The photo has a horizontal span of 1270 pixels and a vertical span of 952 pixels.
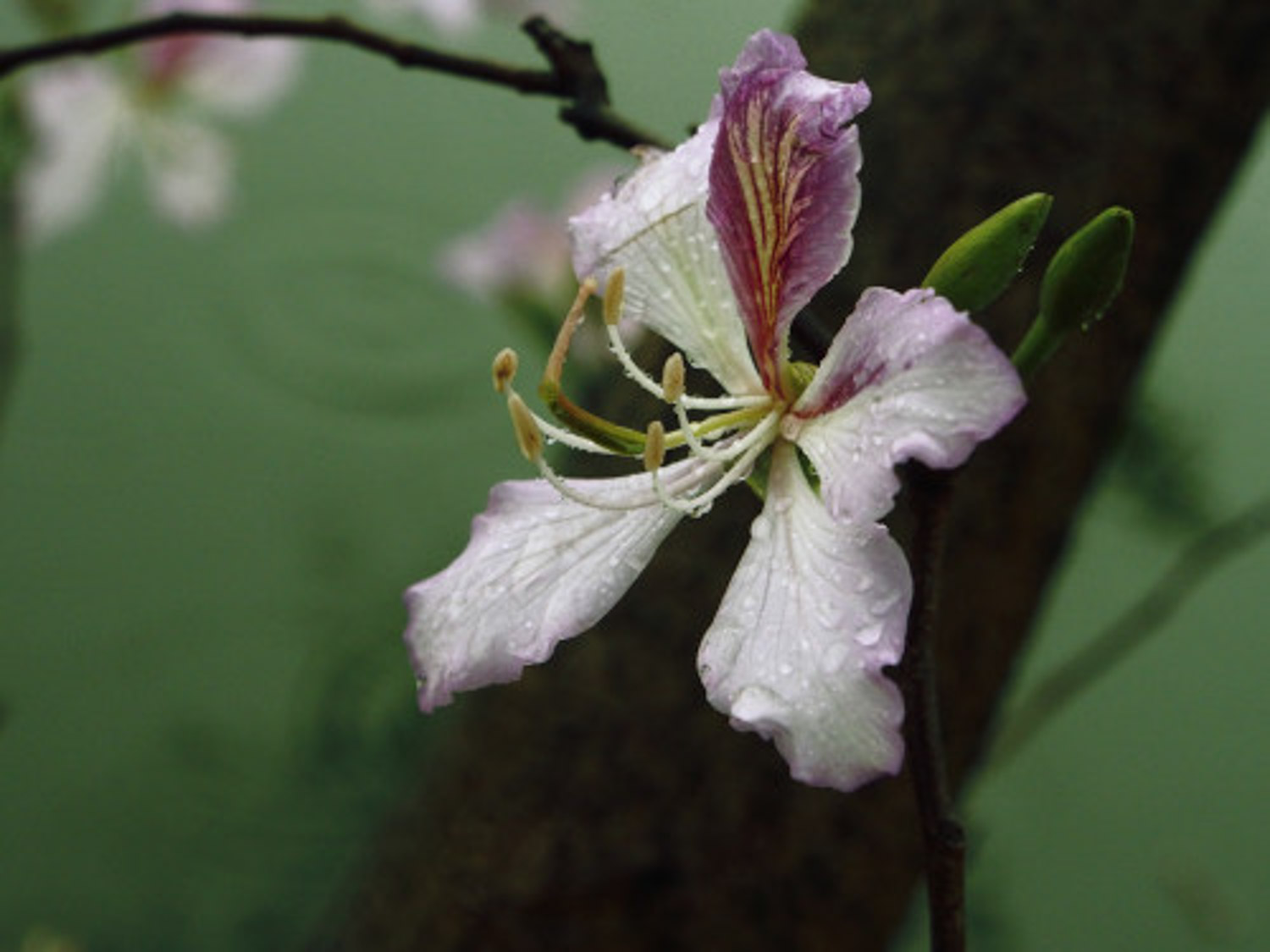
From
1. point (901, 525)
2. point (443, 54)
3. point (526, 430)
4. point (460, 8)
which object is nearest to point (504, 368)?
point (526, 430)

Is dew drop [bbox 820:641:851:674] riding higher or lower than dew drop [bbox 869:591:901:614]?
lower

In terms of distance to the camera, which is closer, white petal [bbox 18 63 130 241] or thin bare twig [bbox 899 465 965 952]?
thin bare twig [bbox 899 465 965 952]

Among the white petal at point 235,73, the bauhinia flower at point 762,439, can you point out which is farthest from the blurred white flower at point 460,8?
the bauhinia flower at point 762,439

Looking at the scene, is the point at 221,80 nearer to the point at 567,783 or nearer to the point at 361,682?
the point at 567,783

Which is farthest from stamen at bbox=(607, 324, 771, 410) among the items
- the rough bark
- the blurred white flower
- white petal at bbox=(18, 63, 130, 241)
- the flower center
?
white petal at bbox=(18, 63, 130, 241)

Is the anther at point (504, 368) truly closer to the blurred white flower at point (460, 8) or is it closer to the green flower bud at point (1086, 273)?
the green flower bud at point (1086, 273)

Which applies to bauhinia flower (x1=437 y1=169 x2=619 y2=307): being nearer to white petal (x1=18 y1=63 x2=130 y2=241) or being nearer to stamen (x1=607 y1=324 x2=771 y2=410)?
white petal (x1=18 y1=63 x2=130 y2=241)

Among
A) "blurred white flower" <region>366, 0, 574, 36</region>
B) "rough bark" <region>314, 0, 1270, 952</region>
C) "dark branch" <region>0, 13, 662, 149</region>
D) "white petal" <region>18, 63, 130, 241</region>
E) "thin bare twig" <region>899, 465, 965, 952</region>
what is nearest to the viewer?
"thin bare twig" <region>899, 465, 965, 952</region>

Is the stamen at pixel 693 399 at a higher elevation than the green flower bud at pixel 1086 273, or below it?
below
